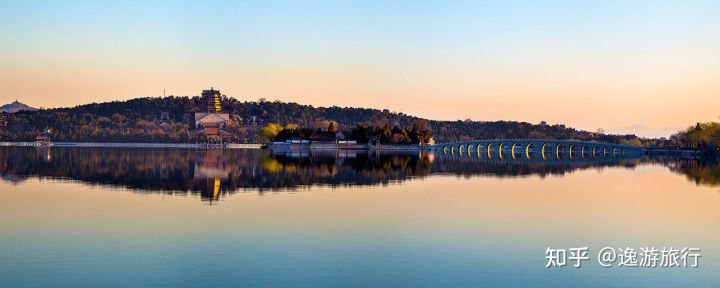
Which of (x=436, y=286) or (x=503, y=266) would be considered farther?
(x=503, y=266)

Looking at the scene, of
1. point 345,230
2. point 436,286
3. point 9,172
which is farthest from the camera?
point 9,172

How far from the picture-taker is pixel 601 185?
44.7 meters

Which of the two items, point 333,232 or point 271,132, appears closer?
point 333,232

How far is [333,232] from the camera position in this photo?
22.2 meters

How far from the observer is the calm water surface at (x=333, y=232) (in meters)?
16.3

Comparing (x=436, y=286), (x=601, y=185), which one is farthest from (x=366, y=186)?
(x=436, y=286)

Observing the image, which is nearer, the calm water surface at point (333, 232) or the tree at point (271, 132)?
the calm water surface at point (333, 232)

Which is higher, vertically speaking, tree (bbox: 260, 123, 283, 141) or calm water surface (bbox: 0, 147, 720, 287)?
tree (bbox: 260, 123, 283, 141)

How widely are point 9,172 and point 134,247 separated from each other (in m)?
33.3

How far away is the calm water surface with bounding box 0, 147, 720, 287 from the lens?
16.3 metres

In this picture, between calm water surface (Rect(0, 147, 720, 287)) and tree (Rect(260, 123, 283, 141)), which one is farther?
tree (Rect(260, 123, 283, 141))

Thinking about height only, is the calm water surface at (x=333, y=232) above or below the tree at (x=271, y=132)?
below

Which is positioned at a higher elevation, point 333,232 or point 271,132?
point 271,132

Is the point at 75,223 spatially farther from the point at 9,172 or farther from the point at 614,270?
the point at 9,172
